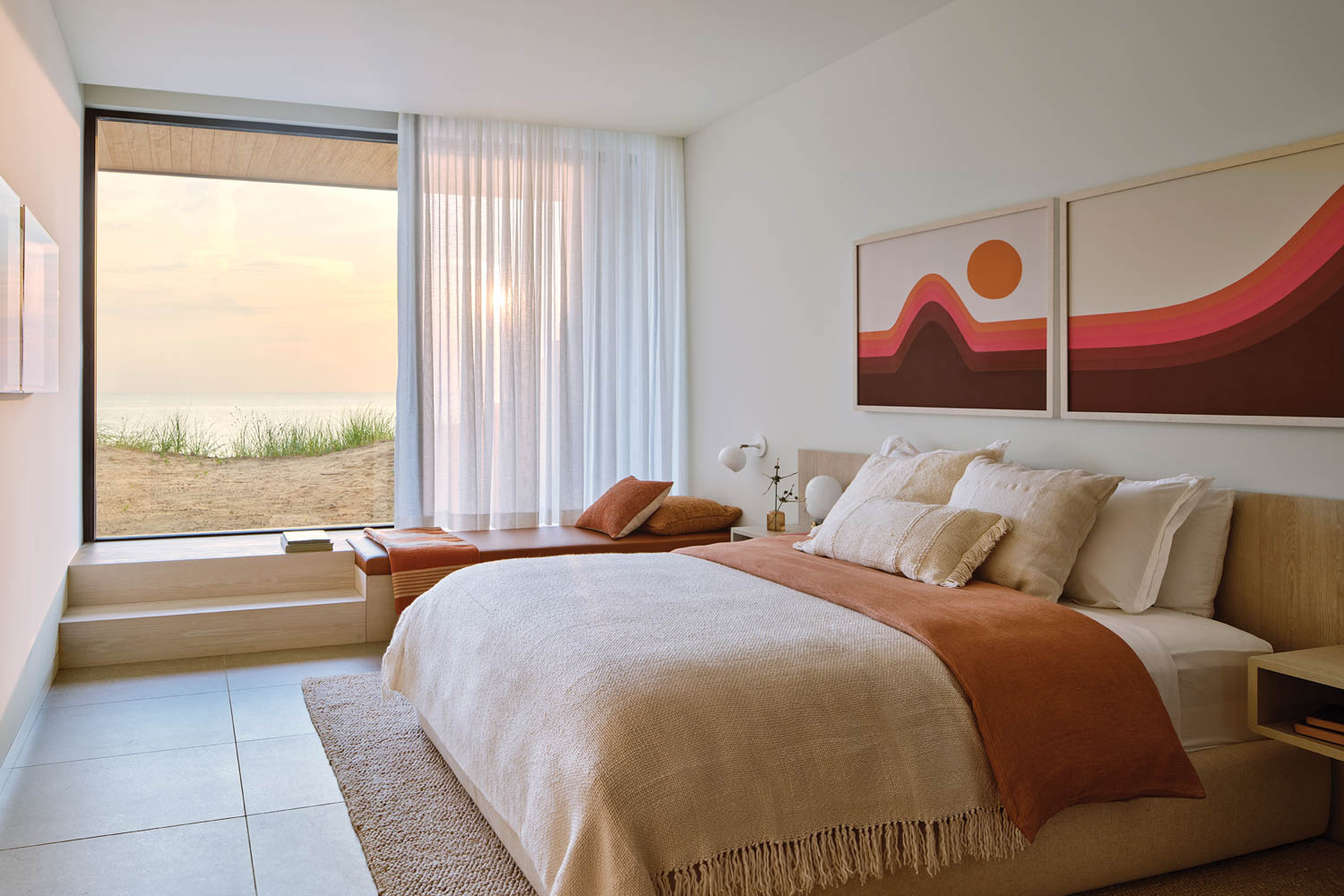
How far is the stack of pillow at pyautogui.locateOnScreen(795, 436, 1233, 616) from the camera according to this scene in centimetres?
271

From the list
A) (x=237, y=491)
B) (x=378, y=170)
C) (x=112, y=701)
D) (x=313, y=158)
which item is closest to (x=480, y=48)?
(x=313, y=158)

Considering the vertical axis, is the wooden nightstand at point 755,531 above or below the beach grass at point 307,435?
below

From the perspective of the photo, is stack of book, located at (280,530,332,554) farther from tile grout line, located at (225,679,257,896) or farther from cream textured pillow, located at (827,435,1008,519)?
cream textured pillow, located at (827,435,1008,519)

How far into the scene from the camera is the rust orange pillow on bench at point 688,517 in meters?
4.97

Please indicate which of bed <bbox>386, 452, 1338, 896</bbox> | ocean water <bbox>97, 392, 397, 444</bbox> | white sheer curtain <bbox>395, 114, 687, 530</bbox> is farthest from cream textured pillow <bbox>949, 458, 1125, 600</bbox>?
ocean water <bbox>97, 392, 397, 444</bbox>

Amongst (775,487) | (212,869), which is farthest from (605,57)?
(212,869)

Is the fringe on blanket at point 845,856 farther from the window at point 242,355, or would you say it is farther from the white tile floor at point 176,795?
the window at point 242,355

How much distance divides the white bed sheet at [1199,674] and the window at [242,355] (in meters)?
8.35

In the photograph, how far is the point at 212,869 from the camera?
238 centimetres

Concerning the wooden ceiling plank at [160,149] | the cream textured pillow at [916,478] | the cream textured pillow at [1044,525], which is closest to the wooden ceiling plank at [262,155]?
the wooden ceiling plank at [160,149]

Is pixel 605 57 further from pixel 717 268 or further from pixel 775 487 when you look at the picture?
pixel 775 487

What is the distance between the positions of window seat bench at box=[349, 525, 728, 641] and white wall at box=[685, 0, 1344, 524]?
59 centimetres

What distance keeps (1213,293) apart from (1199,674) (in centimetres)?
110

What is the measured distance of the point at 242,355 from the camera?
10.1 m
